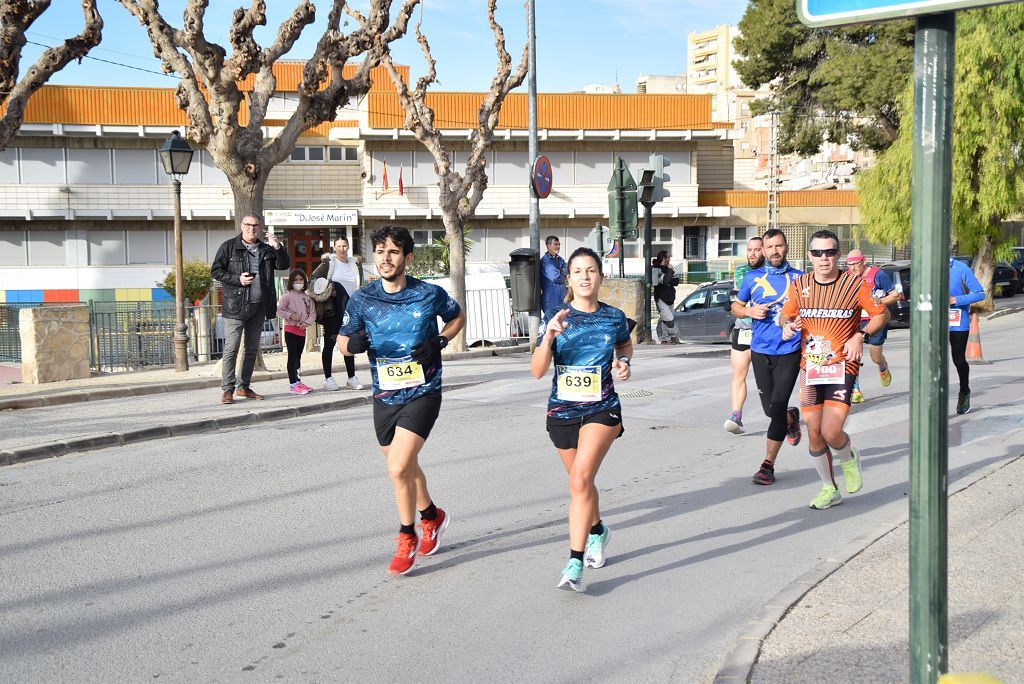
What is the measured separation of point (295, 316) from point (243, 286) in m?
0.89

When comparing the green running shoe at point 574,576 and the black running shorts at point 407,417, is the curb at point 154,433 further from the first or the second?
the green running shoe at point 574,576

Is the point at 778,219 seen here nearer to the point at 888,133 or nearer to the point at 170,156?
the point at 888,133

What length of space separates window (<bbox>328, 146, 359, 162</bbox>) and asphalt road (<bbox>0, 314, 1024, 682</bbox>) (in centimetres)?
3323

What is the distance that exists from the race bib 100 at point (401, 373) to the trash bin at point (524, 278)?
9.95 m

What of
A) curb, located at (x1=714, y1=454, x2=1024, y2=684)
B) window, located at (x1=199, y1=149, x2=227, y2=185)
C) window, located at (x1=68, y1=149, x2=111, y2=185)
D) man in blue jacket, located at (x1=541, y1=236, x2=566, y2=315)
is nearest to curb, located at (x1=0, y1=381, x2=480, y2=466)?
man in blue jacket, located at (x1=541, y1=236, x2=566, y2=315)

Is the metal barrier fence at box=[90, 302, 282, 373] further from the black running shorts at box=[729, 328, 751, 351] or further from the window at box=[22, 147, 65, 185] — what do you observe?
the window at box=[22, 147, 65, 185]

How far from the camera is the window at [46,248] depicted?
1578 inches

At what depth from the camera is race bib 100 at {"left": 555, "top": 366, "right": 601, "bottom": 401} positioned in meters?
5.44

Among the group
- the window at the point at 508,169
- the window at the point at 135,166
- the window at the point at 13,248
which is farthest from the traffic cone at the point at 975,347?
the window at the point at 13,248

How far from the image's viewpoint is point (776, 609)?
16.0 feet

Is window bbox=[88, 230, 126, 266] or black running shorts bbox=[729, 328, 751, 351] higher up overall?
window bbox=[88, 230, 126, 266]

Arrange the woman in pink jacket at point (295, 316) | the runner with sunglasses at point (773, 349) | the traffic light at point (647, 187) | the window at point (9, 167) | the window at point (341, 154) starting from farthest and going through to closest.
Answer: the window at point (341, 154) < the window at point (9, 167) < the traffic light at point (647, 187) < the woman in pink jacket at point (295, 316) < the runner with sunglasses at point (773, 349)

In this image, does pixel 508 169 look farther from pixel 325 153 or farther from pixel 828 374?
pixel 828 374

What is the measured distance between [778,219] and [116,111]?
92.3 ft
